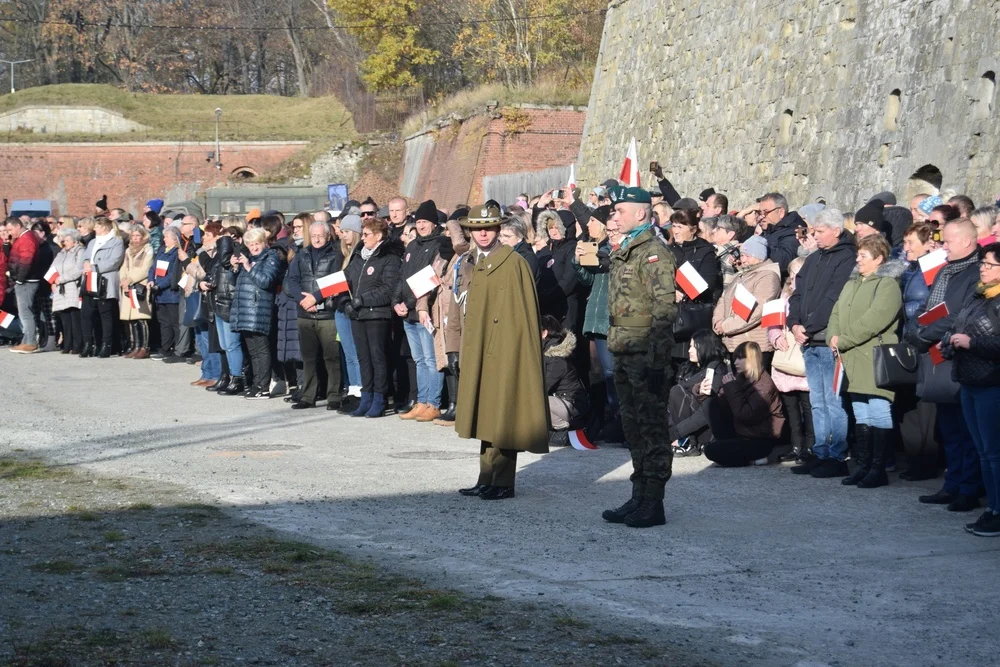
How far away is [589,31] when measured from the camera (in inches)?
1956

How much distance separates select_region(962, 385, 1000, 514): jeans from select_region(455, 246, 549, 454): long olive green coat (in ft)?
8.84

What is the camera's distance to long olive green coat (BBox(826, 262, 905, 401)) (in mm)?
9258

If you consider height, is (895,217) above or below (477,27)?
below

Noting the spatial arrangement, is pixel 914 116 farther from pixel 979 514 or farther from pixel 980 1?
pixel 979 514

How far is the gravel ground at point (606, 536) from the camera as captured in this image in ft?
18.5

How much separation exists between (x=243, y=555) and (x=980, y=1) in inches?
477

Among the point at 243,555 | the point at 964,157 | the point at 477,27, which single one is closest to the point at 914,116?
the point at 964,157

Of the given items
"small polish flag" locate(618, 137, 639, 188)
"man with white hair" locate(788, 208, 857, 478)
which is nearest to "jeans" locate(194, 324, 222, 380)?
"small polish flag" locate(618, 137, 639, 188)

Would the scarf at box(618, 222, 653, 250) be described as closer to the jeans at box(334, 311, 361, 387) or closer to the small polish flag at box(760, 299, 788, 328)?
the small polish flag at box(760, 299, 788, 328)

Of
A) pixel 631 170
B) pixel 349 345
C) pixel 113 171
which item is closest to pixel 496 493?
pixel 349 345

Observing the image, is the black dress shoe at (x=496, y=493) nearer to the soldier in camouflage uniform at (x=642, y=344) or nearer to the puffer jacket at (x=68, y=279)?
the soldier in camouflage uniform at (x=642, y=344)

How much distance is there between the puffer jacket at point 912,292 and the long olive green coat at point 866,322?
0.19ft

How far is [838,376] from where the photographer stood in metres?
9.73

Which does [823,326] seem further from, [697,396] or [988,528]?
[988,528]
